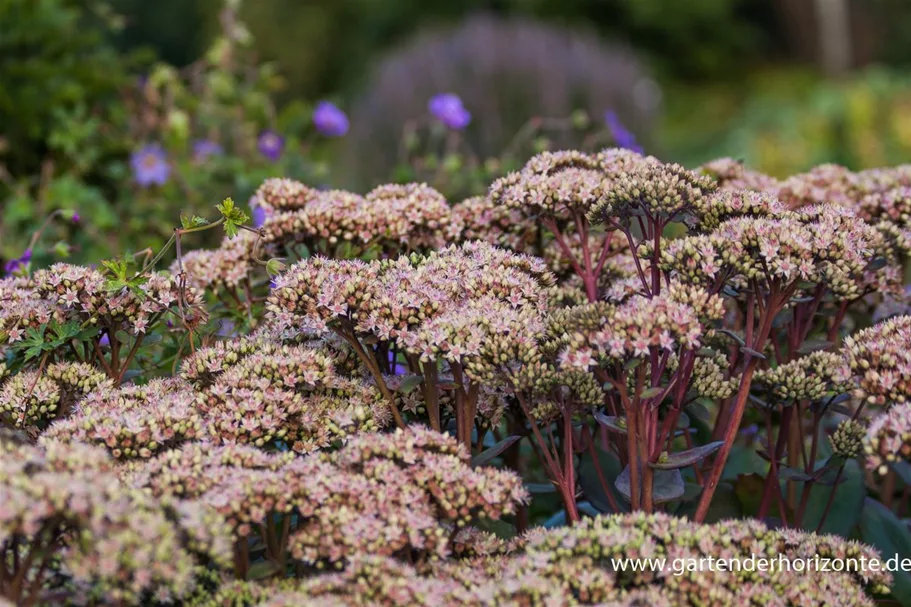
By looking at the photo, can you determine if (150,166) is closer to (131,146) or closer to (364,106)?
(131,146)

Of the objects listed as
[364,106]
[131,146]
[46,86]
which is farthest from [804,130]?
[46,86]

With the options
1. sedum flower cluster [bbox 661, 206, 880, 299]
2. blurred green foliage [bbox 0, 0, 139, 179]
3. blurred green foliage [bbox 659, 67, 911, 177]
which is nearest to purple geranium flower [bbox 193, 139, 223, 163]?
blurred green foliage [bbox 0, 0, 139, 179]

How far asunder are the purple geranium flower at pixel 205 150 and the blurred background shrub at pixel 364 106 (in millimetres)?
21

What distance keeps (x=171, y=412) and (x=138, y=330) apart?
0.35m

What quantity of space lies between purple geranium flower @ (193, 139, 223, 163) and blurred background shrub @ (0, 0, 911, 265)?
0.07 ft

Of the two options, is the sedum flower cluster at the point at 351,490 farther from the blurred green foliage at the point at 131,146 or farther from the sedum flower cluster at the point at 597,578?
the blurred green foliage at the point at 131,146

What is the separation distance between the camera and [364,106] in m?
8.77

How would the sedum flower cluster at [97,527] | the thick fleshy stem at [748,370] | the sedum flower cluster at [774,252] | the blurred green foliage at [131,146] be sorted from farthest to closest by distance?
the blurred green foliage at [131,146]
the thick fleshy stem at [748,370]
the sedum flower cluster at [774,252]
the sedum flower cluster at [97,527]

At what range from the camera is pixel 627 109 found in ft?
27.3

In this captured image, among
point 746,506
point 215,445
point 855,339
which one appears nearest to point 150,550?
point 215,445

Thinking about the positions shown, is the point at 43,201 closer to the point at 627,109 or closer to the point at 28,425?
the point at 28,425

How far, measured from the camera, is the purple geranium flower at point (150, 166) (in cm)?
465

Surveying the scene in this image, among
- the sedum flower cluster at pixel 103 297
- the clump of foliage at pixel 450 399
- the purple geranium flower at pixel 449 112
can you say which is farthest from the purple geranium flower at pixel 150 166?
the sedum flower cluster at pixel 103 297

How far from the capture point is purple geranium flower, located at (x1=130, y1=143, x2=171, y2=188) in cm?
465
